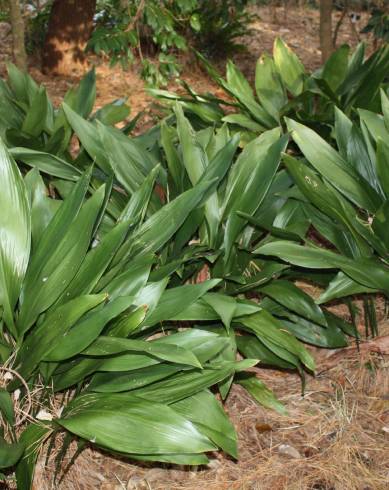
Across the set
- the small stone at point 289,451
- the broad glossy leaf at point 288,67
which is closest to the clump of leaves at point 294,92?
the broad glossy leaf at point 288,67

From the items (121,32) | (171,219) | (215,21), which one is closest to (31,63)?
(215,21)

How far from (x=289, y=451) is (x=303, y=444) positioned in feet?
0.23

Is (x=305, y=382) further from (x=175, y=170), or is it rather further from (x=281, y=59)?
(x=281, y=59)

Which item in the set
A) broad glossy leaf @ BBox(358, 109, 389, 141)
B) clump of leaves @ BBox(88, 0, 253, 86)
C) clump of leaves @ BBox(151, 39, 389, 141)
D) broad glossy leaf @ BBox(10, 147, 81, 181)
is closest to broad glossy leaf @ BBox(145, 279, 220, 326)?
broad glossy leaf @ BBox(10, 147, 81, 181)

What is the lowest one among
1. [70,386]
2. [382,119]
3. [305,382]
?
[305,382]

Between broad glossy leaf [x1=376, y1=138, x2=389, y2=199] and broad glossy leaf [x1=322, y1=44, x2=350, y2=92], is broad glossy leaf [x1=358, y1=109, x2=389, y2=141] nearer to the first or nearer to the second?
broad glossy leaf [x1=376, y1=138, x2=389, y2=199]

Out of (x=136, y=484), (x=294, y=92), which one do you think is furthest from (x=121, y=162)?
(x=294, y=92)

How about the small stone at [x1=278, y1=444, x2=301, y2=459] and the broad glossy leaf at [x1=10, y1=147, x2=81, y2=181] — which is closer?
the small stone at [x1=278, y1=444, x2=301, y2=459]

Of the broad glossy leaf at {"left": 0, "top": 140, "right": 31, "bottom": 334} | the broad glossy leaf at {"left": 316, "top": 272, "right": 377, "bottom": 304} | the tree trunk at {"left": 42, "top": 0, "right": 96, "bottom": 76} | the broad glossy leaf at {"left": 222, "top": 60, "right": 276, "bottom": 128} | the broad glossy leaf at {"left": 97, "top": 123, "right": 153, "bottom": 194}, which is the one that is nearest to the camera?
the broad glossy leaf at {"left": 0, "top": 140, "right": 31, "bottom": 334}

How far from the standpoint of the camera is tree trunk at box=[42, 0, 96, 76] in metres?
6.55

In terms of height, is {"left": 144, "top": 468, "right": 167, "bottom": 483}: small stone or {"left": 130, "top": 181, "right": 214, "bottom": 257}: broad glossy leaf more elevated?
{"left": 130, "top": 181, "right": 214, "bottom": 257}: broad glossy leaf

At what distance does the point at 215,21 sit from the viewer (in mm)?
7629

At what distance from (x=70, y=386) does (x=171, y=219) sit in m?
0.73

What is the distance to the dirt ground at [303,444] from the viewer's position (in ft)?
8.17
